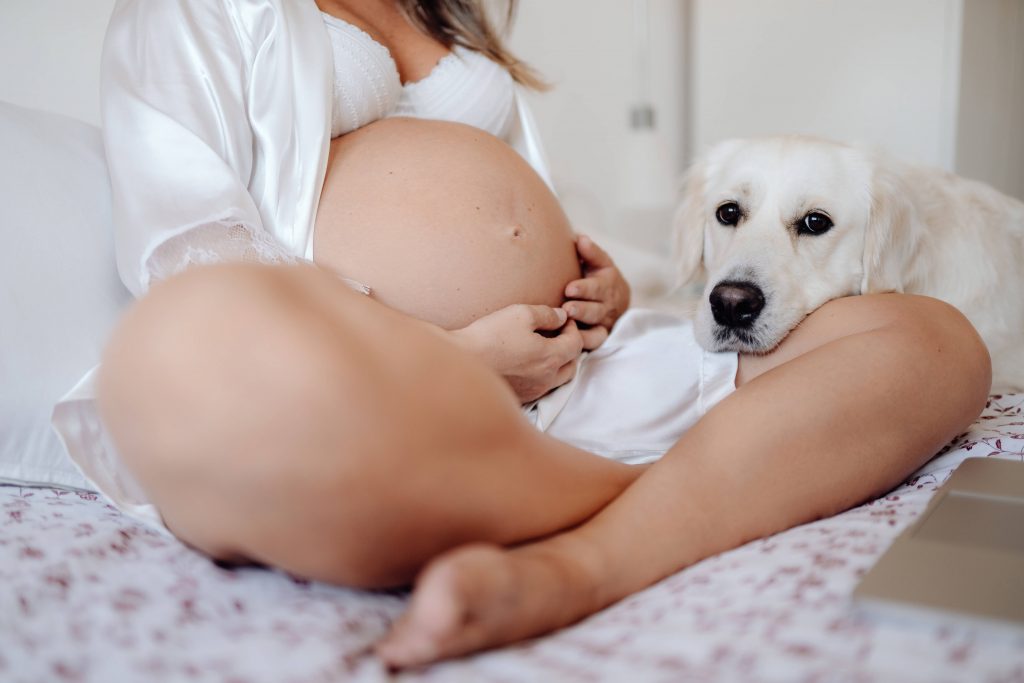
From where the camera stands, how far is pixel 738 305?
1049mm

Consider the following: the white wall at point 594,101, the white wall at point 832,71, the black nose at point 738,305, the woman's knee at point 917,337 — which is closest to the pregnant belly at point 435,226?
the black nose at point 738,305

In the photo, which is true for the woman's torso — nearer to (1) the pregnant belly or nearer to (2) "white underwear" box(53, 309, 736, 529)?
(1) the pregnant belly

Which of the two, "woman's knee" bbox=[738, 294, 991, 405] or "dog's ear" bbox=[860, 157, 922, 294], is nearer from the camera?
"woman's knee" bbox=[738, 294, 991, 405]

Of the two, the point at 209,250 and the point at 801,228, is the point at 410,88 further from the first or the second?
the point at 801,228

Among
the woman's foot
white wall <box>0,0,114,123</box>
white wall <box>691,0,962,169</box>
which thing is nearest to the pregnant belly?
the woman's foot

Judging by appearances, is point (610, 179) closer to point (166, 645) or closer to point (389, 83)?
point (389, 83)

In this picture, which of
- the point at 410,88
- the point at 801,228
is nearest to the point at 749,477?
the point at 801,228

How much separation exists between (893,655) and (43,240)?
96cm

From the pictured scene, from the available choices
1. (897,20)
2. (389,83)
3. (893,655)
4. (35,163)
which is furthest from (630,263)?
(897,20)

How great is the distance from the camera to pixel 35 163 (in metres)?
0.97

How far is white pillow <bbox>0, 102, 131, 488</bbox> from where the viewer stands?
863mm

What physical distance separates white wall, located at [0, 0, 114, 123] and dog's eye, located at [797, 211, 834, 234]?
124 cm

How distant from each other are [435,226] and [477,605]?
0.55 m

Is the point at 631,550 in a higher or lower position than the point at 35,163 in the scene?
lower
